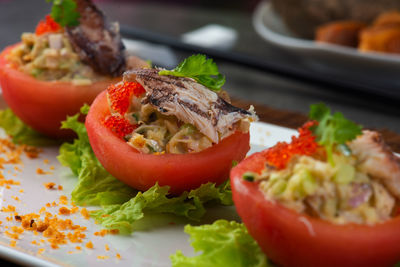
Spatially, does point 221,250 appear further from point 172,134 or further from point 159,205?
point 172,134

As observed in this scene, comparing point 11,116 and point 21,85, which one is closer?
point 21,85

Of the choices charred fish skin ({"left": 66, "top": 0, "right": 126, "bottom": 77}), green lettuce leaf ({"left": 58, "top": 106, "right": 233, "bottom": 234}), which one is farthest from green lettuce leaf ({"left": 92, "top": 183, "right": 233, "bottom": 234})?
charred fish skin ({"left": 66, "top": 0, "right": 126, "bottom": 77})

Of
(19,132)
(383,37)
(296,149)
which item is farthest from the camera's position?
(383,37)

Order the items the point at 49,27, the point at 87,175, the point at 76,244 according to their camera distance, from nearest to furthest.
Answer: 1. the point at 76,244
2. the point at 87,175
3. the point at 49,27

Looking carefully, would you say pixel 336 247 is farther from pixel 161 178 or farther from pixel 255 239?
pixel 161 178

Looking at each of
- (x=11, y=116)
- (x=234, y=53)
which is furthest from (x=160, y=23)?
(x=11, y=116)

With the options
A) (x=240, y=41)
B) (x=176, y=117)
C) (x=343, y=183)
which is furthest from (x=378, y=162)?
(x=240, y=41)

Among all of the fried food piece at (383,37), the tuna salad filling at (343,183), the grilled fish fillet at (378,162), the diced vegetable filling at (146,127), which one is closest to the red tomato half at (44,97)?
the diced vegetable filling at (146,127)
